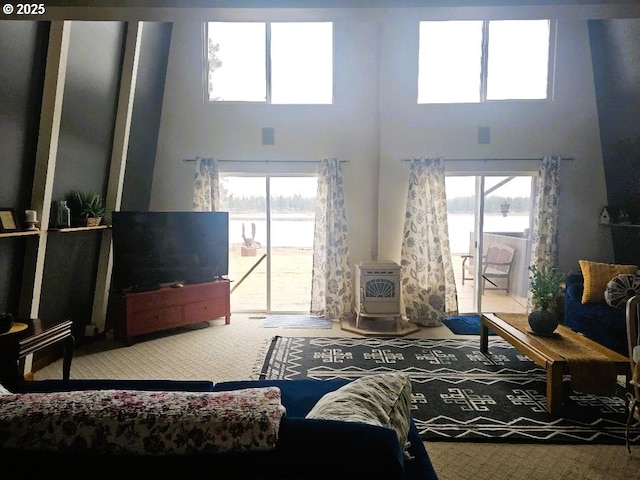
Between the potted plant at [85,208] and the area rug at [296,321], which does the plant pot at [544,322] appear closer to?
the area rug at [296,321]

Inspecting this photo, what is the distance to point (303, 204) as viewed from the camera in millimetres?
5504

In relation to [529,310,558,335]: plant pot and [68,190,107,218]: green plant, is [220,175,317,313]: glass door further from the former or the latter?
[529,310,558,335]: plant pot

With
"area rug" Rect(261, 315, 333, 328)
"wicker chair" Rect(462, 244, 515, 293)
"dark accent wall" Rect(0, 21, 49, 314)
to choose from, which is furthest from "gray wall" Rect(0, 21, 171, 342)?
"wicker chair" Rect(462, 244, 515, 293)

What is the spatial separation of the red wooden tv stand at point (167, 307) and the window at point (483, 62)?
12.0 feet

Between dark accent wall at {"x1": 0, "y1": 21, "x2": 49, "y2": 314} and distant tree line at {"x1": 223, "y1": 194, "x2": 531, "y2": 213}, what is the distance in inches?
98.3

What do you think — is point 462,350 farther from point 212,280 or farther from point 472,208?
point 212,280

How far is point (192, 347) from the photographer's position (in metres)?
4.19

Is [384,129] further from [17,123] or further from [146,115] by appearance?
[17,123]

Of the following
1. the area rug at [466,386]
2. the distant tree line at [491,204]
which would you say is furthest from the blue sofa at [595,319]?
the distant tree line at [491,204]

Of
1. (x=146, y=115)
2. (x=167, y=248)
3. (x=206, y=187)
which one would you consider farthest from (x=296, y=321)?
(x=146, y=115)

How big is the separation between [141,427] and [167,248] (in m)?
3.77

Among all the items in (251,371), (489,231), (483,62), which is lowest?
(251,371)

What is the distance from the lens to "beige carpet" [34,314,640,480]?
2229 millimetres

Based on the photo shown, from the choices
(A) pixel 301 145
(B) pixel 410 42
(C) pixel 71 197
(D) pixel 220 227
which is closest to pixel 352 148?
(A) pixel 301 145
